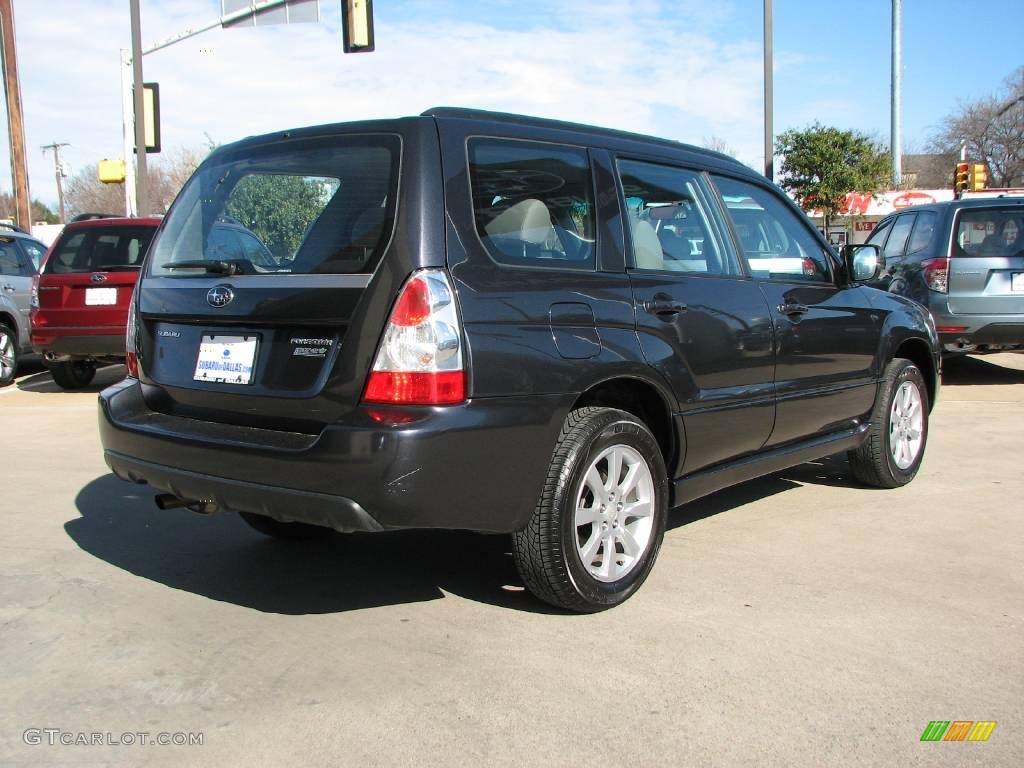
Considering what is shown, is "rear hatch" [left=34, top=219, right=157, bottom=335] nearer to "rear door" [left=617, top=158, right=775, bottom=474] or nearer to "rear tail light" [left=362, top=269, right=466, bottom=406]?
"rear door" [left=617, top=158, right=775, bottom=474]

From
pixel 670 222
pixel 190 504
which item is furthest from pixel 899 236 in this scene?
pixel 190 504

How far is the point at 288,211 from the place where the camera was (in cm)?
361

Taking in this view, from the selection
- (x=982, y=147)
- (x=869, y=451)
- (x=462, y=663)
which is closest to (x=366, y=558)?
(x=462, y=663)

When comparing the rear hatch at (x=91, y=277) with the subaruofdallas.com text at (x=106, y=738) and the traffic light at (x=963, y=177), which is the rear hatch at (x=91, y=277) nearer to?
the subaruofdallas.com text at (x=106, y=738)

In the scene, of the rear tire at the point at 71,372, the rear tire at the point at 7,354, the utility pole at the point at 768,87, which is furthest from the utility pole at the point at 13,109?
the utility pole at the point at 768,87

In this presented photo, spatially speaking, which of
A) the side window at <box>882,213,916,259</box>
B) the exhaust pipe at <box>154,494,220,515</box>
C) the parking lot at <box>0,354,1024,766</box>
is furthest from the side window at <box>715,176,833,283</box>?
the side window at <box>882,213,916,259</box>

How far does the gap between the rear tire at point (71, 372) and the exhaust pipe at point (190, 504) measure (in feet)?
23.3

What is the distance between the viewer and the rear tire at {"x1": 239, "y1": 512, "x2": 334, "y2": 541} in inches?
178

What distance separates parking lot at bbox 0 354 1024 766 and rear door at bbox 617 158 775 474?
0.65 meters

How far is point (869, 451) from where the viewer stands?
551 centimetres

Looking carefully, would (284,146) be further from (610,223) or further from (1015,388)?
(1015,388)

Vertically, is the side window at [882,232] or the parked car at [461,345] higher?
the side window at [882,232]

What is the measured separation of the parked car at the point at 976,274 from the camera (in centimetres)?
913

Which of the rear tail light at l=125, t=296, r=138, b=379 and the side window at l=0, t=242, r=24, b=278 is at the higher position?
the side window at l=0, t=242, r=24, b=278
